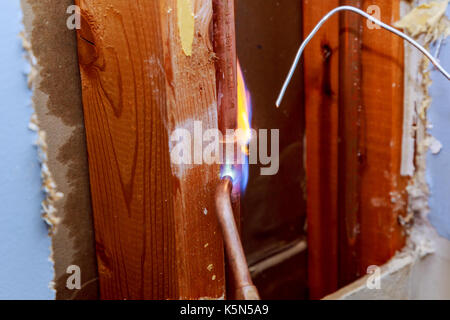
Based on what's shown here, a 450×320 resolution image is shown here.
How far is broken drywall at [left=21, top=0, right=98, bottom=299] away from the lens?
0.67 meters

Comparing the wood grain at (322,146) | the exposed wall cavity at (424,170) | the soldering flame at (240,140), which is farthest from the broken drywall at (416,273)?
the soldering flame at (240,140)

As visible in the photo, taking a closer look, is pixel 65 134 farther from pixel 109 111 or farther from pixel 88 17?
pixel 88 17

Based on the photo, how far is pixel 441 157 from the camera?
101 centimetres

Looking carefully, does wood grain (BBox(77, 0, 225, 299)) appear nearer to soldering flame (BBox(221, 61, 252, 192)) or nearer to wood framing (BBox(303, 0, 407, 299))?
soldering flame (BBox(221, 61, 252, 192))

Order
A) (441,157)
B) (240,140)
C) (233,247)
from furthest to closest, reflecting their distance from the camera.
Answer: (441,157) < (240,140) < (233,247)

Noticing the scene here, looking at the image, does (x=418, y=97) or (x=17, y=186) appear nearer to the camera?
(x=17, y=186)

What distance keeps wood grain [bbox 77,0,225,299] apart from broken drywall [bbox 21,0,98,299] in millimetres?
26

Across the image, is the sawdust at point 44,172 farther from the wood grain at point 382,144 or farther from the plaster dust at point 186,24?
the wood grain at point 382,144

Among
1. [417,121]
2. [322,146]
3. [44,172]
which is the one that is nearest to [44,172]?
[44,172]

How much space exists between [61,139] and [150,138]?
0.55 feet

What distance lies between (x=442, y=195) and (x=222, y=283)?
0.63 metres

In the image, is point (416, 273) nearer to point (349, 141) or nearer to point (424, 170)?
point (424, 170)

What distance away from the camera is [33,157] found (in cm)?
68

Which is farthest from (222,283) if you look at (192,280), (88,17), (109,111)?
(88,17)
